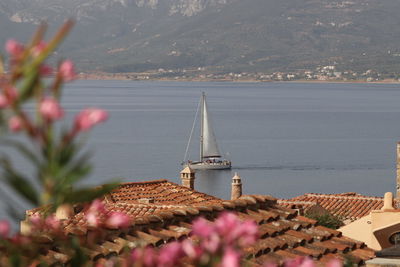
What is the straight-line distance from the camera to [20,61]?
2.18m

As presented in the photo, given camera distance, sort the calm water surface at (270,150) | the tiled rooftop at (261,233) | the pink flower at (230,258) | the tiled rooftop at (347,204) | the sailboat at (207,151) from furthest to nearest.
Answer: the sailboat at (207,151) → the calm water surface at (270,150) → the tiled rooftop at (347,204) → the tiled rooftop at (261,233) → the pink flower at (230,258)

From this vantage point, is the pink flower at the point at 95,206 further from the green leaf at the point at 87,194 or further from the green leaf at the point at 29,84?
the green leaf at the point at 29,84

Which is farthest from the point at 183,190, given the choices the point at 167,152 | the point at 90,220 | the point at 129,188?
the point at 167,152

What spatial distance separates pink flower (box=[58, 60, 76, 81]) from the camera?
2205 millimetres

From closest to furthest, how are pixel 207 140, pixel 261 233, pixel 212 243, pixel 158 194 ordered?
pixel 212 243, pixel 261 233, pixel 158 194, pixel 207 140

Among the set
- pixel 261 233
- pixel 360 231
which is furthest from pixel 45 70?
pixel 360 231

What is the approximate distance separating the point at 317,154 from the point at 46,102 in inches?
4183

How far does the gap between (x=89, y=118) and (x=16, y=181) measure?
0.20 meters

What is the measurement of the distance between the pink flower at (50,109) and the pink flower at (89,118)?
4 cm

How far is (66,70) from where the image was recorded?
221 cm

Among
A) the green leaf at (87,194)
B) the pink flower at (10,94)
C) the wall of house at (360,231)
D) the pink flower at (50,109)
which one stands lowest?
the wall of house at (360,231)

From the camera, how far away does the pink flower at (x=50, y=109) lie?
7.02 feet

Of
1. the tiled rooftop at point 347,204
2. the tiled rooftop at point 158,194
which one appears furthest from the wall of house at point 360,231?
the tiled rooftop at point 347,204

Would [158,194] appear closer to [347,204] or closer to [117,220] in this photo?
[347,204]
